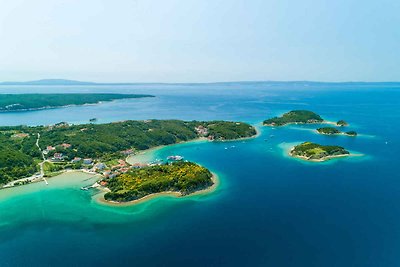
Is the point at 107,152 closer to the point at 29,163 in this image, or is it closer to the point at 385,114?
the point at 29,163

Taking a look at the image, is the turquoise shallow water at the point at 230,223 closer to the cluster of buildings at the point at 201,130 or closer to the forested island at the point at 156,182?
the forested island at the point at 156,182

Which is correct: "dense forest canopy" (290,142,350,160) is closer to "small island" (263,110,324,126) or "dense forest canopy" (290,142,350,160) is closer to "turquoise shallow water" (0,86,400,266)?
"turquoise shallow water" (0,86,400,266)

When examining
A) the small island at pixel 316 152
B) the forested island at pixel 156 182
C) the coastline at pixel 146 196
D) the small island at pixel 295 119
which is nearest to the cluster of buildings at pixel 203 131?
the small island at pixel 316 152

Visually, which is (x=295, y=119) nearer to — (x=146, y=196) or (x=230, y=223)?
(x=146, y=196)

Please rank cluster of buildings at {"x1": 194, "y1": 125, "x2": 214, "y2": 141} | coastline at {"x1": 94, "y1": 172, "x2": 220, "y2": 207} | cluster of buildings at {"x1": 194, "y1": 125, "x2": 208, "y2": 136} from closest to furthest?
coastline at {"x1": 94, "y1": 172, "x2": 220, "y2": 207} → cluster of buildings at {"x1": 194, "y1": 125, "x2": 214, "y2": 141} → cluster of buildings at {"x1": 194, "y1": 125, "x2": 208, "y2": 136}

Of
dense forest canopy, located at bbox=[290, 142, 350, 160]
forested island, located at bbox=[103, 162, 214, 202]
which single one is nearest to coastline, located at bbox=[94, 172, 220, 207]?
forested island, located at bbox=[103, 162, 214, 202]

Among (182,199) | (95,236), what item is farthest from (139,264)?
(182,199)
